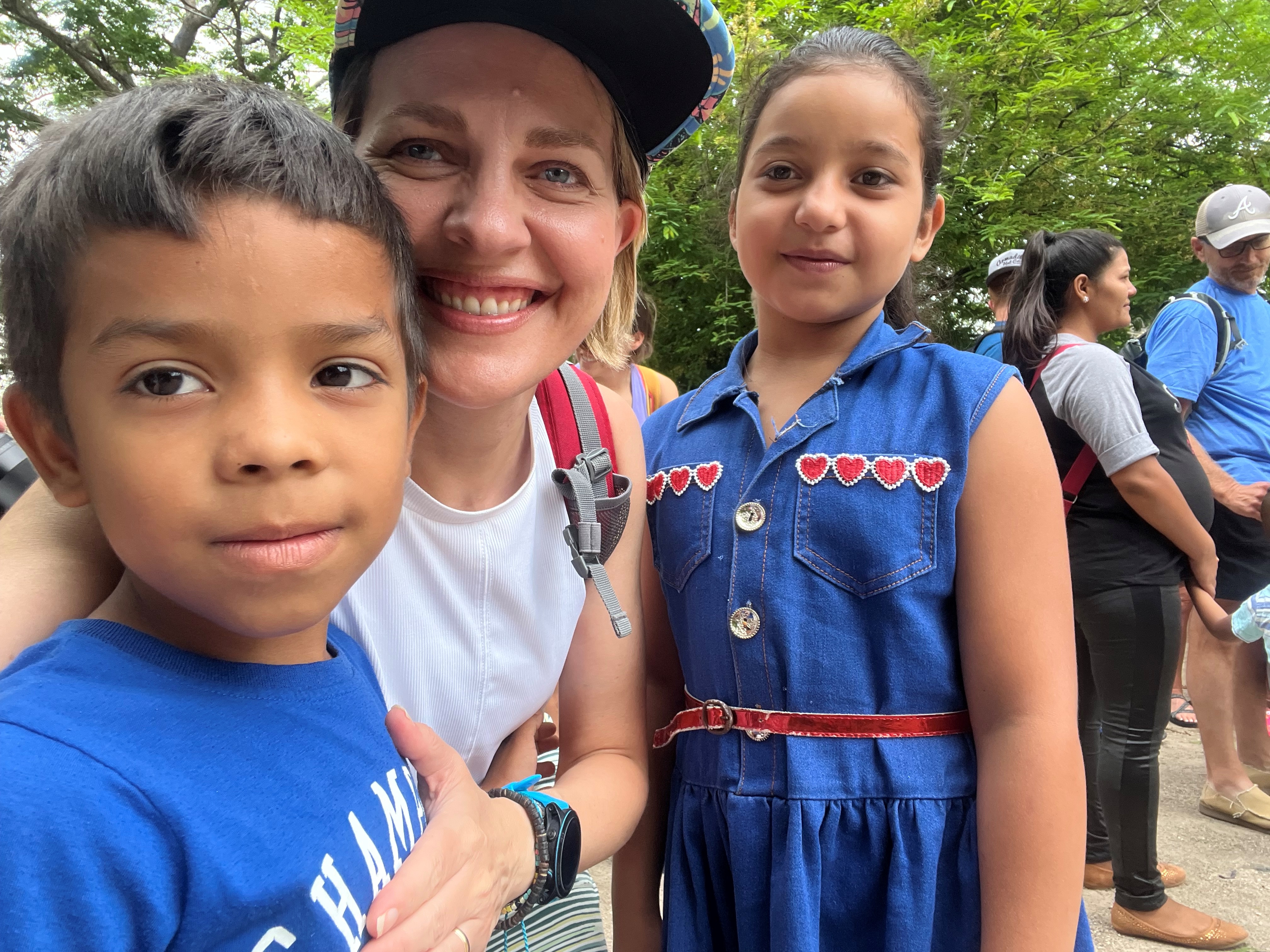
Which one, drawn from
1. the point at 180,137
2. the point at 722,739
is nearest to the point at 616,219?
the point at 180,137

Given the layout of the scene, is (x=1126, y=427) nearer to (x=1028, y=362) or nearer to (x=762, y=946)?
(x=1028, y=362)

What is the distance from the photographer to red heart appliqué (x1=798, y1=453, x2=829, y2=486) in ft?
4.88

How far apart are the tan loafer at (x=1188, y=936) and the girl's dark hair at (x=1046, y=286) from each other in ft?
6.66

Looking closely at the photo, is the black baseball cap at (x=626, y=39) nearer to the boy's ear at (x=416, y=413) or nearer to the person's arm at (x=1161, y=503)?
the boy's ear at (x=416, y=413)

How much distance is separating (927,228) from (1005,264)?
3.73 m

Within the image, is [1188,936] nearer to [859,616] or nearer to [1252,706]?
[1252,706]

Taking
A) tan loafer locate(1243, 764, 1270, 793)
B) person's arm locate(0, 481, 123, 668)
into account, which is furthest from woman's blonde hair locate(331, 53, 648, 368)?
tan loafer locate(1243, 764, 1270, 793)

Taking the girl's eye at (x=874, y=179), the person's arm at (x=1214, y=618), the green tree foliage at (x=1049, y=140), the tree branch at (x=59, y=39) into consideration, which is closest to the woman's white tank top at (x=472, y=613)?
the girl's eye at (x=874, y=179)

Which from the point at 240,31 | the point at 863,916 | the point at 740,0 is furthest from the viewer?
the point at 240,31

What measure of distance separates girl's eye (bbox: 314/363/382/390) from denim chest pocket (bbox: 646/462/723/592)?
0.73 meters

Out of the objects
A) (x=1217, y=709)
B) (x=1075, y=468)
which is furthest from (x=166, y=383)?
(x=1217, y=709)

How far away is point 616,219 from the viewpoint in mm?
1519

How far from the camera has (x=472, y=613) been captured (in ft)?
4.64

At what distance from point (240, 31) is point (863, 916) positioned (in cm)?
1414
